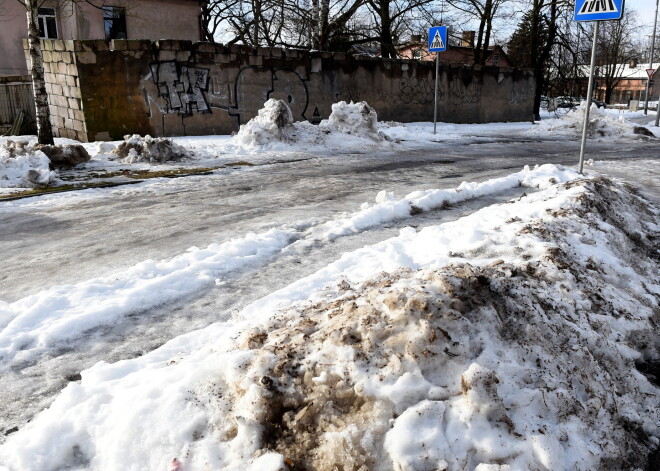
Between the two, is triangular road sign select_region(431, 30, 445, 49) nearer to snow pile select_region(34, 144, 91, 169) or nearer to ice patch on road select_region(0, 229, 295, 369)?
snow pile select_region(34, 144, 91, 169)

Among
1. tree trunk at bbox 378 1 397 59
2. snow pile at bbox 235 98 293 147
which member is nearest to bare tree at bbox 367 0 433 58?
tree trunk at bbox 378 1 397 59

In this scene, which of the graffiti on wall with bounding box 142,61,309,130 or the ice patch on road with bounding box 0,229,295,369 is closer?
the ice patch on road with bounding box 0,229,295,369

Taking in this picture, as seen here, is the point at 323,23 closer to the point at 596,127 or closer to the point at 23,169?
the point at 596,127

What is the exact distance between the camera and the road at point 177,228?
115 inches

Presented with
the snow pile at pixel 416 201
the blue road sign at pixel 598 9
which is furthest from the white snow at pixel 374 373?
the blue road sign at pixel 598 9

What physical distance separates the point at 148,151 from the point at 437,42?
8450 millimetres

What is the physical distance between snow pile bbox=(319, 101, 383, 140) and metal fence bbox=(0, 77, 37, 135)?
833 centimetres

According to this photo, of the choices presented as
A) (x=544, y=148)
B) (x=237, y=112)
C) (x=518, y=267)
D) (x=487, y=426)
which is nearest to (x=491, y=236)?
(x=518, y=267)

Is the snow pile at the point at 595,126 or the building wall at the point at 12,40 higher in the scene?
the building wall at the point at 12,40

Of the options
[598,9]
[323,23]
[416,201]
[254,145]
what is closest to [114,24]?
[323,23]

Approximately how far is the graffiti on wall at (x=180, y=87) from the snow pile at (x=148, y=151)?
12.2 ft

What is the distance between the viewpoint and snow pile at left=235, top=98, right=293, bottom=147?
37.3 ft

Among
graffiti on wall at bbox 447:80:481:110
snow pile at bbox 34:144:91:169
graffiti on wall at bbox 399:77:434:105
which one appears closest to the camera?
snow pile at bbox 34:144:91:169

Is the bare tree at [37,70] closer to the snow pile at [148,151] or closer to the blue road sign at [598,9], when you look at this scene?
the snow pile at [148,151]
